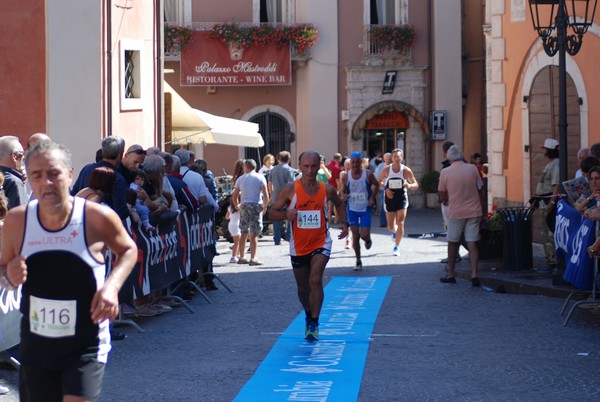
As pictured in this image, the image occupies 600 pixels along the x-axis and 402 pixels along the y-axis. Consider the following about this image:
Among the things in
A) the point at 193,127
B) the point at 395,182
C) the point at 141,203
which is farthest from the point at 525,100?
the point at 141,203

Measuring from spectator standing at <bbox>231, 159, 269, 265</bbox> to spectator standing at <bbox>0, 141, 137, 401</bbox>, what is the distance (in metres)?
14.1

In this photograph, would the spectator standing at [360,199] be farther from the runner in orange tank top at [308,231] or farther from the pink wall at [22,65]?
the runner in orange tank top at [308,231]

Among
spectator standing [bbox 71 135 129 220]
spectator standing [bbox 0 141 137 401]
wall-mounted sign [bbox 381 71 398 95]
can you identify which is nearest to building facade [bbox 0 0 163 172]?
spectator standing [bbox 71 135 129 220]

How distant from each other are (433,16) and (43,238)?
36.1 m

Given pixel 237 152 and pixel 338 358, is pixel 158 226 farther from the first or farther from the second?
pixel 237 152

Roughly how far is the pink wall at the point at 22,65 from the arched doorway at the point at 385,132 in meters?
21.2

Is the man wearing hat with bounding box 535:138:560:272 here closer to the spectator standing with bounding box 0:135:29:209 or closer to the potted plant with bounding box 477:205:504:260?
the potted plant with bounding box 477:205:504:260

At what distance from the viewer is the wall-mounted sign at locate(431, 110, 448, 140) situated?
40469 mm

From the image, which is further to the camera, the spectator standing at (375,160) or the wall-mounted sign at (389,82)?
the wall-mounted sign at (389,82)

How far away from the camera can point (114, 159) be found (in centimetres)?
1234

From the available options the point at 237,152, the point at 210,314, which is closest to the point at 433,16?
the point at 237,152

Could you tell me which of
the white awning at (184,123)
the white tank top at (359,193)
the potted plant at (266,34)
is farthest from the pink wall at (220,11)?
the white tank top at (359,193)

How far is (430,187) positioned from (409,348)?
28.7 meters

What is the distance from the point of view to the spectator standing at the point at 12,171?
33.9 ft
